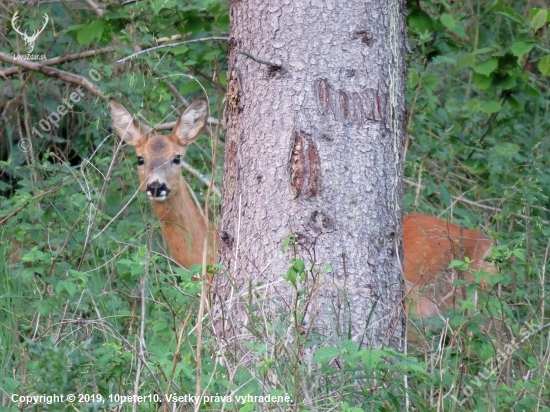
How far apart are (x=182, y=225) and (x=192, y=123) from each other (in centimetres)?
83

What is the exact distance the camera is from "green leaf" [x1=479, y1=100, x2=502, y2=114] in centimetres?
629

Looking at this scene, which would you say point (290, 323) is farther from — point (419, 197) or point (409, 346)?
point (419, 197)

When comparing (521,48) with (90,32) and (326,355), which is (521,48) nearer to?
(90,32)

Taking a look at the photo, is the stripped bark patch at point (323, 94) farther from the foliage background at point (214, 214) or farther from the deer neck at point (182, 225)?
the deer neck at point (182, 225)

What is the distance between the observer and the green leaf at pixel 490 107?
247 inches

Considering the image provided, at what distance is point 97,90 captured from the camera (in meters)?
6.43

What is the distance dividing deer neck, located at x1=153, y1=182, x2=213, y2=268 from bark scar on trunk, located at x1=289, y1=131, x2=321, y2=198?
271cm

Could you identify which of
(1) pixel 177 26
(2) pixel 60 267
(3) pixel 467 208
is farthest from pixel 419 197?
(2) pixel 60 267

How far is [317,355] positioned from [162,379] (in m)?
0.58

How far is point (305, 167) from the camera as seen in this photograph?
3.78m

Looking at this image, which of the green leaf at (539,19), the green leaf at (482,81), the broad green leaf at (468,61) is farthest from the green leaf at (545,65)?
the broad green leaf at (468,61)

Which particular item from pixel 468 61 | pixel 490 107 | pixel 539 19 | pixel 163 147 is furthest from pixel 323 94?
pixel 163 147

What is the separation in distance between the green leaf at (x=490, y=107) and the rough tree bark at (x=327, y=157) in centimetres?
260

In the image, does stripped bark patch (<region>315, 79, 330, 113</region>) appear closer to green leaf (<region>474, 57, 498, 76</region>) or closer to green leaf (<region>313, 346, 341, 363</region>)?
green leaf (<region>313, 346, 341, 363</region>)
